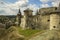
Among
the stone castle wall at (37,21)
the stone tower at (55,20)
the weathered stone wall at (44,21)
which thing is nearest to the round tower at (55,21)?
the stone tower at (55,20)

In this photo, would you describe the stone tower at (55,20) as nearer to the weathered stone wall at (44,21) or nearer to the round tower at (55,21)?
the round tower at (55,21)

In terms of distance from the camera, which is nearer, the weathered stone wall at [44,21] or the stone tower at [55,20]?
the stone tower at [55,20]

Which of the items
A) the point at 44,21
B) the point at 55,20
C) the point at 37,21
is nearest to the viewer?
the point at 55,20

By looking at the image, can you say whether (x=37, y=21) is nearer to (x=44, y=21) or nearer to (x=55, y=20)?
(x=44, y=21)

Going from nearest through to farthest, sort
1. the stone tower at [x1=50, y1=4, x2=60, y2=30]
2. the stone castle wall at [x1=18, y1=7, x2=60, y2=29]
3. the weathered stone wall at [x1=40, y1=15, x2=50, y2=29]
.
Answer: the stone tower at [x1=50, y1=4, x2=60, y2=30], the weathered stone wall at [x1=40, y1=15, x2=50, y2=29], the stone castle wall at [x1=18, y1=7, x2=60, y2=29]

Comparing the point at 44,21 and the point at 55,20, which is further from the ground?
the point at 55,20

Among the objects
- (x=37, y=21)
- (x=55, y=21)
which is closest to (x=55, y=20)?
(x=55, y=21)

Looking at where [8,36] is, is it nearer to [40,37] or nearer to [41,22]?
[40,37]

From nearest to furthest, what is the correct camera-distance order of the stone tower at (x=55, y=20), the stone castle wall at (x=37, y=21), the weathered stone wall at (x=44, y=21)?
1. the stone tower at (x=55, y=20)
2. the weathered stone wall at (x=44, y=21)
3. the stone castle wall at (x=37, y=21)

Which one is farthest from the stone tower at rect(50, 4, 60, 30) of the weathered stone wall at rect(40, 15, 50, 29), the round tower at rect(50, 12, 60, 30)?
the weathered stone wall at rect(40, 15, 50, 29)

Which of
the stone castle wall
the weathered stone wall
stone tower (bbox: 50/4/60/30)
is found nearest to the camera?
stone tower (bbox: 50/4/60/30)

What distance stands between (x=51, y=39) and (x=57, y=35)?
1.76 meters

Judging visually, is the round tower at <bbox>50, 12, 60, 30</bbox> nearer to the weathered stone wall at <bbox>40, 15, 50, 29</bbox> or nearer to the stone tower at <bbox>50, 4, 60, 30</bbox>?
the stone tower at <bbox>50, 4, 60, 30</bbox>

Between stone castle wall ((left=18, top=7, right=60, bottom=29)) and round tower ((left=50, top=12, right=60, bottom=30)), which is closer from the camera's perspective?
round tower ((left=50, top=12, right=60, bottom=30))
